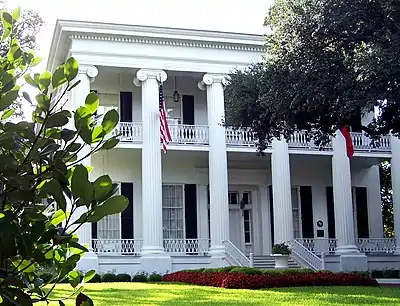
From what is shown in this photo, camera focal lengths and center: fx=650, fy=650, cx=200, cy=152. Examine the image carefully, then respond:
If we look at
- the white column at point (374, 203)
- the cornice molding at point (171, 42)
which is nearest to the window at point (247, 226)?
the white column at point (374, 203)

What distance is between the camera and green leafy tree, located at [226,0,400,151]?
12.5 meters

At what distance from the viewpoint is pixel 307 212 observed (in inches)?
1008

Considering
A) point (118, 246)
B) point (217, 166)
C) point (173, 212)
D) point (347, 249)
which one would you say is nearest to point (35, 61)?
point (217, 166)

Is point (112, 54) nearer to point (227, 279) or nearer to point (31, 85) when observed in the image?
point (227, 279)

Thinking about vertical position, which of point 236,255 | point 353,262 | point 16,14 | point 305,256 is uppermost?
point 16,14

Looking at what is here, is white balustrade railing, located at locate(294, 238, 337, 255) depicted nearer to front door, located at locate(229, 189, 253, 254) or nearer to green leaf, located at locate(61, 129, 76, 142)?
front door, located at locate(229, 189, 253, 254)

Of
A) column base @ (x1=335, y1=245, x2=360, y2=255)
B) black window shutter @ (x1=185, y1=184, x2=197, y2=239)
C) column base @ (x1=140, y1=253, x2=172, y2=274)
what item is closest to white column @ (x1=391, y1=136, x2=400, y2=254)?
column base @ (x1=335, y1=245, x2=360, y2=255)

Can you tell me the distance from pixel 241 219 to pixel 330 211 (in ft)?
11.9

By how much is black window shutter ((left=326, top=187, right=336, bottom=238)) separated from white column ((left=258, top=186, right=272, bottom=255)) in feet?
8.24

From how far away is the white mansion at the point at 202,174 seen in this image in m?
22.0

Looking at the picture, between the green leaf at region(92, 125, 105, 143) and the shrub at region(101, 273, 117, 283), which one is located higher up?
the green leaf at region(92, 125, 105, 143)

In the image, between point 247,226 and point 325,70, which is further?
point 247,226

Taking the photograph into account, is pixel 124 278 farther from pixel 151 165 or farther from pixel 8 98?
pixel 8 98

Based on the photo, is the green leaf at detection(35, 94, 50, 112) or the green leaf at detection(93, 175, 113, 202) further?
the green leaf at detection(35, 94, 50, 112)
